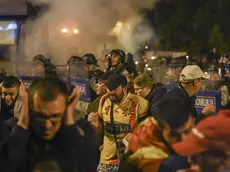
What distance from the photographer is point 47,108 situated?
10.4 ft

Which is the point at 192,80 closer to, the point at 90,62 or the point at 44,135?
the point at 44,135

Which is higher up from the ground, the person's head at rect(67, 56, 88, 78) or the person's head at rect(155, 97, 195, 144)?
the person's head at rect(67, 56, 88, 78)

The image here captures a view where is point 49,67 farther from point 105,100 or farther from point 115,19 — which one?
point 115,19

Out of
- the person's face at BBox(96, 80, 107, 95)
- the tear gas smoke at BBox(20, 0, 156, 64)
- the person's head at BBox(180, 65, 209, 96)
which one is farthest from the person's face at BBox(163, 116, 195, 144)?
the tear gas smoke at BBox(20, 0, 156, 64)

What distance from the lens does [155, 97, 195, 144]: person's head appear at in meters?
2.96

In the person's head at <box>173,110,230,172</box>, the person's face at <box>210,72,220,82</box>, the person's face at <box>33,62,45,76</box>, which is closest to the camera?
the person's head at <box>173,110,230,172</box>

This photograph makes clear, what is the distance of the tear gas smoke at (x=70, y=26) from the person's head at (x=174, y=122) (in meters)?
12.6

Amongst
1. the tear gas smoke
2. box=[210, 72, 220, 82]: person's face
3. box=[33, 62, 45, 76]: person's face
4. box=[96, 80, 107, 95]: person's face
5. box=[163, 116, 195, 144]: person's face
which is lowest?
box=[163, 116, 195, 144]: person's face

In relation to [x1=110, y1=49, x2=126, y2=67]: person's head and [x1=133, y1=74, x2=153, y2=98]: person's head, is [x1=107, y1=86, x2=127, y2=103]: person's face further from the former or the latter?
[x1=110, y1=49, x2=126, y2=67]: person's head

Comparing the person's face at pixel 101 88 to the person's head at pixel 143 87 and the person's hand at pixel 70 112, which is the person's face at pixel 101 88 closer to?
the person's head at pixel 143 87

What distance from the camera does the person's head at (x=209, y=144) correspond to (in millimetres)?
2713

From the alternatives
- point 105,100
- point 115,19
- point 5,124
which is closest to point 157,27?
point 115,19

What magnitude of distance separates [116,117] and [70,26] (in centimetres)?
999

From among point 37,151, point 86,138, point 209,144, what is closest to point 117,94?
point 86,138
